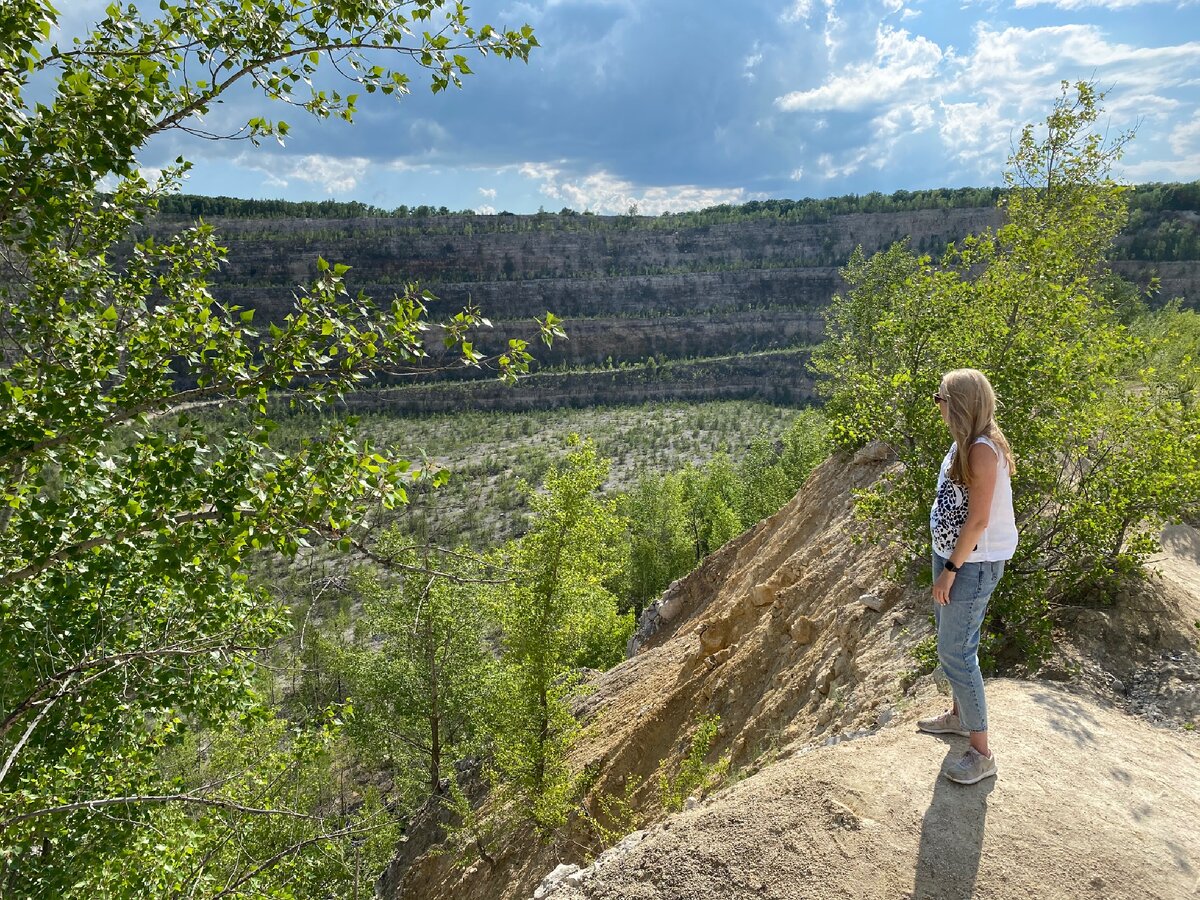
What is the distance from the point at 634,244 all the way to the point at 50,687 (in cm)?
12741

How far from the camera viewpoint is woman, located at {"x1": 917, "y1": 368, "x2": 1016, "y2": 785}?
422 centimetres

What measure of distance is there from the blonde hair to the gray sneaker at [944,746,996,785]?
1.86m

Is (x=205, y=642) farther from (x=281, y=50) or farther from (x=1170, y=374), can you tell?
(x=1170, y=374)

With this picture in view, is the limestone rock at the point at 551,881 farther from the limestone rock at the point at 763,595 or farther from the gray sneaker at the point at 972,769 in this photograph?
the limestone rock at the point at 763,595

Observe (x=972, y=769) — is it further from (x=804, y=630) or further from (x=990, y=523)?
(x=804, y=630)

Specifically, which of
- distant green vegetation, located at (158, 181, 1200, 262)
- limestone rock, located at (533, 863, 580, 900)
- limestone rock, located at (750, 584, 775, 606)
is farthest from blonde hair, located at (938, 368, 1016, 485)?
distant green vegetation, located at (158, 181, 1200, 262)

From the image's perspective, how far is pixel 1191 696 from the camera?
216 inches

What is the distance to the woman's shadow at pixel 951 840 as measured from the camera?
151 inches

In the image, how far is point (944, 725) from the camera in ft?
16.4

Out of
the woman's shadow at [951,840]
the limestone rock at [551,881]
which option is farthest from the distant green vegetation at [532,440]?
the woman's shadow at [951,840]

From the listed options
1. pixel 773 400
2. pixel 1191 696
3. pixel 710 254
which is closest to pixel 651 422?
pixel 773 400

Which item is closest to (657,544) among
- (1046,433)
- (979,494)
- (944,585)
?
(1046,433)

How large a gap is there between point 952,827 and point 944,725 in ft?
3.25

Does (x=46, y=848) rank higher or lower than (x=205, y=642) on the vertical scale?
lower
